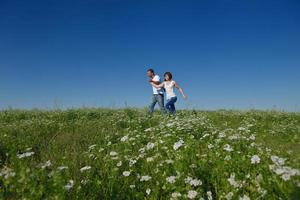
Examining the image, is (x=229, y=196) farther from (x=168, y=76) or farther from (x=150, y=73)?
(x=150, y=73)

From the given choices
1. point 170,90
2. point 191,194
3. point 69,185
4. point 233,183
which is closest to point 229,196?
point 233,183

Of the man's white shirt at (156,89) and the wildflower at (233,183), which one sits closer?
the wildflower at (233,183)

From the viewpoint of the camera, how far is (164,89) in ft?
46.3

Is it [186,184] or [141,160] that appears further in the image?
[141,160]

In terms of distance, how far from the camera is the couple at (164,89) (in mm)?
13625

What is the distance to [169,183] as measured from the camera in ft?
12.9

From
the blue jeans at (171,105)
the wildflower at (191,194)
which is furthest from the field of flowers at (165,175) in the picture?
the blue jeans at (171,105)

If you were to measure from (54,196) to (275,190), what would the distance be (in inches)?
102

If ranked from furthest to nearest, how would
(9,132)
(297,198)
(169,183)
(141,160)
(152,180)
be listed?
1. (9,132)
2. (141,160)
3. (152,180)
4. (169,183)
5. (297,198)

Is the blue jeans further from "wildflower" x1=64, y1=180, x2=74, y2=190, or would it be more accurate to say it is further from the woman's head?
"wildflower" x1=64, y1=180, x2=74, y2=190

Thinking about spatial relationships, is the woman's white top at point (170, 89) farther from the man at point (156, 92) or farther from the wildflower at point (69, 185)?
the wildflower at point (69, 185)

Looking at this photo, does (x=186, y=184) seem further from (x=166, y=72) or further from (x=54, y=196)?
(x=166, y=72)

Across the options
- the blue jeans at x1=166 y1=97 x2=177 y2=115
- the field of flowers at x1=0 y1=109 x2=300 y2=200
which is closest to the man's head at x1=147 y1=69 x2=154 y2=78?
the blue jeans at x1=166 y1=97 x2=177 y2=115

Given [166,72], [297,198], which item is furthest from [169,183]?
[166,72]
